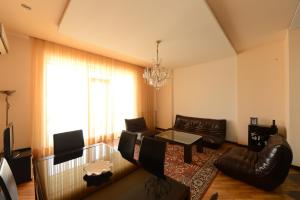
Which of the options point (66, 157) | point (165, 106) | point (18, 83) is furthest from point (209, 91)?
point (18, 83)

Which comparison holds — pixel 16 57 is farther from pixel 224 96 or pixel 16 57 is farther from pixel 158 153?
pixel 224 96

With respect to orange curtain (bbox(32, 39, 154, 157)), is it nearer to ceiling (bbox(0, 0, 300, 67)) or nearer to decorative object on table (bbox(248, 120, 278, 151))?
ceiling (bbox(0, 0, 300, 67))

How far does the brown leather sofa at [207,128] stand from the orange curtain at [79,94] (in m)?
1.80

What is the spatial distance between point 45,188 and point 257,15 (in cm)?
369

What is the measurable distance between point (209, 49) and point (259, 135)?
8.27 feet

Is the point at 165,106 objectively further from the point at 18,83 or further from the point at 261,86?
the point at 18,83

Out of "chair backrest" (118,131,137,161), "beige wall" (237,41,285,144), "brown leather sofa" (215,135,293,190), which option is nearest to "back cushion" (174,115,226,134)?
"beige wall" (237,41,285,144)

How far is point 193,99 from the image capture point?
5.20m

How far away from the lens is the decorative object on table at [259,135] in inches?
133

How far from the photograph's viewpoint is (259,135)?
139 inches

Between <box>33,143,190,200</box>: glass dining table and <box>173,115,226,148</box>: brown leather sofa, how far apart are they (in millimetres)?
2889

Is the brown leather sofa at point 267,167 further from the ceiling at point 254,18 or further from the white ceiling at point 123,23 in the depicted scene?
the white ceiling at point 123,23

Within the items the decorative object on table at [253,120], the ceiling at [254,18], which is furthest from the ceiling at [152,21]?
the decorative object on table at [253,120]

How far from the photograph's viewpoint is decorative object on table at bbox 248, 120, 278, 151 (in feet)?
11.1
